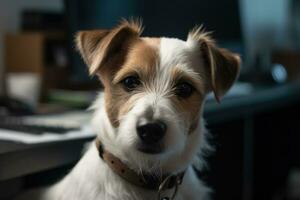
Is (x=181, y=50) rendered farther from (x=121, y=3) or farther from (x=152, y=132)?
(x=121, y=3)

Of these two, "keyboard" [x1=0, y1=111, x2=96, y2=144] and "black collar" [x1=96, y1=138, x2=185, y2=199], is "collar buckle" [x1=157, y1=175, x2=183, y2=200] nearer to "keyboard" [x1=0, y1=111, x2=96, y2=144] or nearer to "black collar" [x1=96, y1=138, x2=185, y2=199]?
"black collar" [x1=96, y1=138, x2=185, y2=199]

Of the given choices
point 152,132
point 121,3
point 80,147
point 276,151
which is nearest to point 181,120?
point 152,132

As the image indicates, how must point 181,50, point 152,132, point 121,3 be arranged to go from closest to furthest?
point 152,132, point 181,50, point 121,3

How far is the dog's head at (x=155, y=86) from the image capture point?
35.9 inches

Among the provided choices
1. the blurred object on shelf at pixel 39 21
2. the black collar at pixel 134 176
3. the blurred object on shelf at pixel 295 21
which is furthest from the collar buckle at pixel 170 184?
the blurred object on shelf at pixel 295 21

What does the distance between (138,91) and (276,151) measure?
67.2 inches

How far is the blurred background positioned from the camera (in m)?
1.19

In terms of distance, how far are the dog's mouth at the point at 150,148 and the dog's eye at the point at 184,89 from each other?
13 centimetres

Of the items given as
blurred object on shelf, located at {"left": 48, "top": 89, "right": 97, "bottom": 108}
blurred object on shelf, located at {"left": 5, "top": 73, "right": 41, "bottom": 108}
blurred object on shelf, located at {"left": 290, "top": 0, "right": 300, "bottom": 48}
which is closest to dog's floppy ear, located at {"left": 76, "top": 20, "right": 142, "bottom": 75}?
blurred object on shelf, located at {"left": 48, "top": 89, "right": 97, "bottom": 108}

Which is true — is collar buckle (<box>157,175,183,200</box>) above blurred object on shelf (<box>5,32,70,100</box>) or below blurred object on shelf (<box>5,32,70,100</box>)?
above

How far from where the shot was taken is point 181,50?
1010 mm

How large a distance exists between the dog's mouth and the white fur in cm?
1

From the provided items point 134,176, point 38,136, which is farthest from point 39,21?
point 134,176

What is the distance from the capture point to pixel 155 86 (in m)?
0.96
